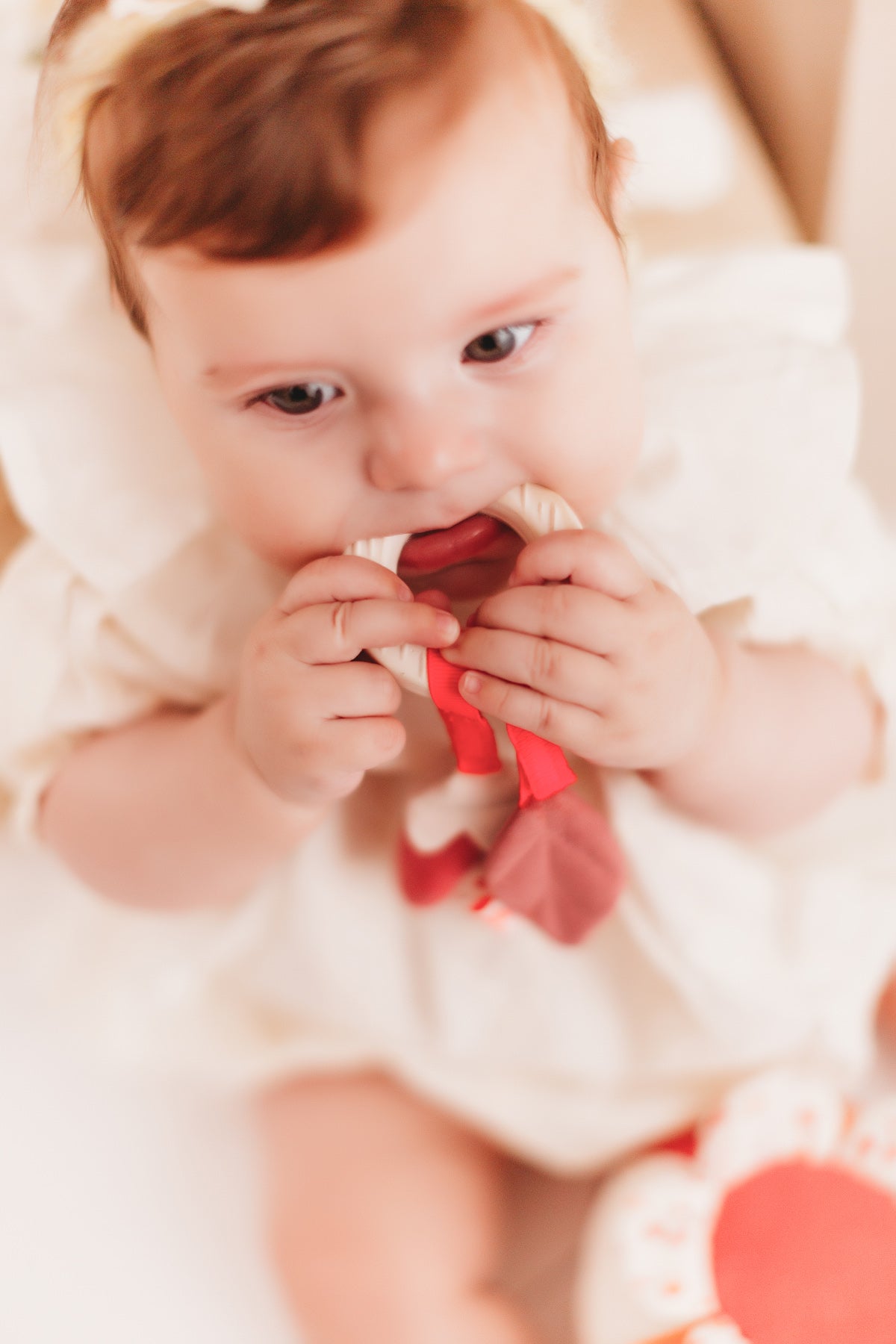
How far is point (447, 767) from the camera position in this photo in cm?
67

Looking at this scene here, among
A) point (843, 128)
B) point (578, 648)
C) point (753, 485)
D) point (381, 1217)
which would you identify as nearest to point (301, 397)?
point (578, 648)

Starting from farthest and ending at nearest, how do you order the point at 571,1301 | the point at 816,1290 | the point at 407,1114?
the point at 407,1114, the point at 571,1301, the point at 816,1290

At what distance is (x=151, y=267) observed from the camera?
494 mm

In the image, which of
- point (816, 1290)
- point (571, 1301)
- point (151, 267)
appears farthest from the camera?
point (571, 1301)

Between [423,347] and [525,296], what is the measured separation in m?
0.05

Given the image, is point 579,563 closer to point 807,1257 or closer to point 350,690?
point 350,690

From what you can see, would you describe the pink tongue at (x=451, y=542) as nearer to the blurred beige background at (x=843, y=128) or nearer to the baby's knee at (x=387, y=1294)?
the blurred beige background at (x=843, y=128)

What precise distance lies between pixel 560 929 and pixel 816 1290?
220 millimetres

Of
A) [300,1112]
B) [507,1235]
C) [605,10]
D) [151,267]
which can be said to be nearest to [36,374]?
[151,267]

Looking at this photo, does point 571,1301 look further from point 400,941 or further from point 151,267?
point 151,267

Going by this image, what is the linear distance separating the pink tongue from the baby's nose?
0.16ft

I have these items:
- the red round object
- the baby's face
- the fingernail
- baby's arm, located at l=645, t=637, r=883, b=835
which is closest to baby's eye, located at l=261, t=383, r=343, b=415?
the baby's face

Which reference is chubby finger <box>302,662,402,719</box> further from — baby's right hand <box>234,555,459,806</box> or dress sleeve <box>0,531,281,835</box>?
dress sleeve <box>0,531,281,835</box>

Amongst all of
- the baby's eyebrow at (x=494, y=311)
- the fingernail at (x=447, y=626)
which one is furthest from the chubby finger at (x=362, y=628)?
the baby's eyebrow at (x=494, y=311)
